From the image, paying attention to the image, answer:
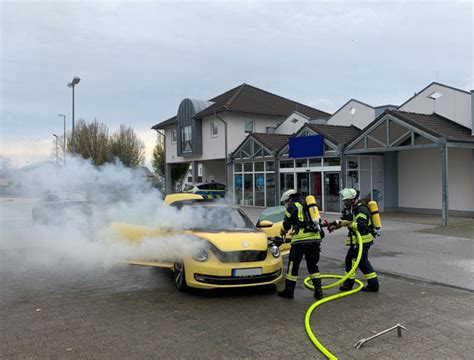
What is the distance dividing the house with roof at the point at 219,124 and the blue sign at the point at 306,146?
6223mm

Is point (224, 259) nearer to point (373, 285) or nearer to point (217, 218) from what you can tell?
point (217, 218)

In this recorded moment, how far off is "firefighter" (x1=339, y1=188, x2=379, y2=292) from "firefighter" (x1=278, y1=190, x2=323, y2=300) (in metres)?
0.76

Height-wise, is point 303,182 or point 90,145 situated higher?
point 90,145

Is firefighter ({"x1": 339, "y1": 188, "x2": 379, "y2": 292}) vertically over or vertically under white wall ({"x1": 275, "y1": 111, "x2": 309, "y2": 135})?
under

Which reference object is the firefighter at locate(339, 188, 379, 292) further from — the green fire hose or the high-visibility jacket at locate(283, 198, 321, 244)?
the high-visibility jacket at locate(283, 198, 321, 244)

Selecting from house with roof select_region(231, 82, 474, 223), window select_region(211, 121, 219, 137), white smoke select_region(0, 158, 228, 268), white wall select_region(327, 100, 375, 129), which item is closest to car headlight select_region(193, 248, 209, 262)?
white smoke select_region(0, 158, 228, 268)

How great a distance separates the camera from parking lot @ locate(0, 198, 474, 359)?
14.5ft

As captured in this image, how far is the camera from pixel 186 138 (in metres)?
31.6

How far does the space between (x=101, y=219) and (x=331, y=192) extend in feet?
41.4

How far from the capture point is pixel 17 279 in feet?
25.6

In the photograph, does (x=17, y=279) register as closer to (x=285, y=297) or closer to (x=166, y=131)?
(x=285, y=297)

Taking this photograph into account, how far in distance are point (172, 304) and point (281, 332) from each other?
181 cm

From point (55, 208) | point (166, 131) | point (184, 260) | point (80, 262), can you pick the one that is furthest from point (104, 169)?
point (166, 131)

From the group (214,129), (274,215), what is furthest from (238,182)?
(274,215)
